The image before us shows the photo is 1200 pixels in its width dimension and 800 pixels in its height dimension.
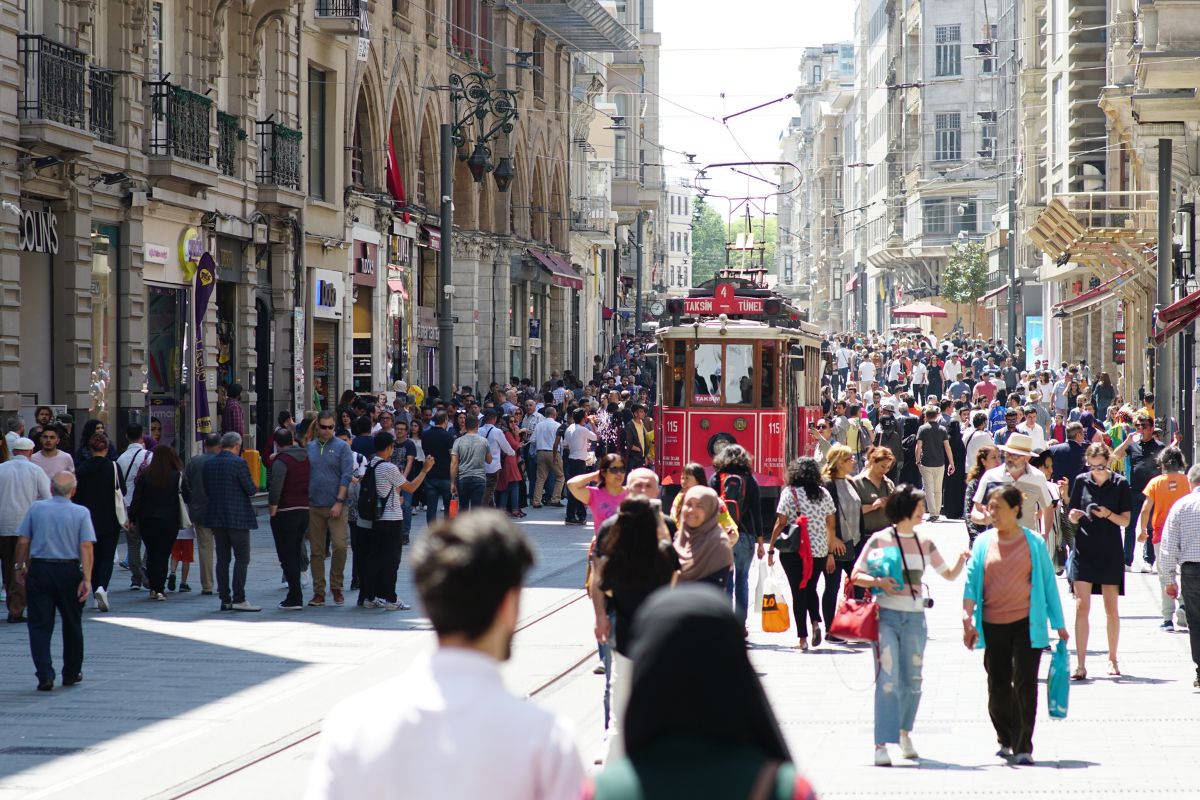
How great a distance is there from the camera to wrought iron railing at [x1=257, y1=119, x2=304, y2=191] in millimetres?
30734

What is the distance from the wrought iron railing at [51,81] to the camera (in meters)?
21.6

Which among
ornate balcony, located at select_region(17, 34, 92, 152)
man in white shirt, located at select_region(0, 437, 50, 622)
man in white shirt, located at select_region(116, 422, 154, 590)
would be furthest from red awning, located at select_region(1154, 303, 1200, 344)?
man in white shirt, located at select_region(0, 437, 50, 622)

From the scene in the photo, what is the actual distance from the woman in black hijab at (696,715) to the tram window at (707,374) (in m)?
22.0

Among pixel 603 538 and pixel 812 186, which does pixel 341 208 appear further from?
pixel 812 186

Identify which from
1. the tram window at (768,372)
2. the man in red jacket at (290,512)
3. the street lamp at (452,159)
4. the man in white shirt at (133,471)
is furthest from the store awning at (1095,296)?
the man in white shirt at (133,471)

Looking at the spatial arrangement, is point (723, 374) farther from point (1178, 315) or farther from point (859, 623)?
point (859, 623)

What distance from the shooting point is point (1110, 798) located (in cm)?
894

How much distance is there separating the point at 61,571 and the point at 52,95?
35.9 feet

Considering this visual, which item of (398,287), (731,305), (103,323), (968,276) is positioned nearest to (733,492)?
(731,305)

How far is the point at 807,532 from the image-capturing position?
13984 millimetres

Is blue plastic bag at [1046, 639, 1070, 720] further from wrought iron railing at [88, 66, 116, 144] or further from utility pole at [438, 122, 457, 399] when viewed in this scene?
utility pole at [438, 122, 457, 399]

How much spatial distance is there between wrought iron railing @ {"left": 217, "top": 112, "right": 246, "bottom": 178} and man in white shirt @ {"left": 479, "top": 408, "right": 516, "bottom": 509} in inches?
238

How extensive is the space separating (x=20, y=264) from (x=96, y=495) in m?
6.65

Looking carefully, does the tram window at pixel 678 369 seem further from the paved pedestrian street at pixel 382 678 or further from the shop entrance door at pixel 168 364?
the paved pedestrian street at pixel 382 678
